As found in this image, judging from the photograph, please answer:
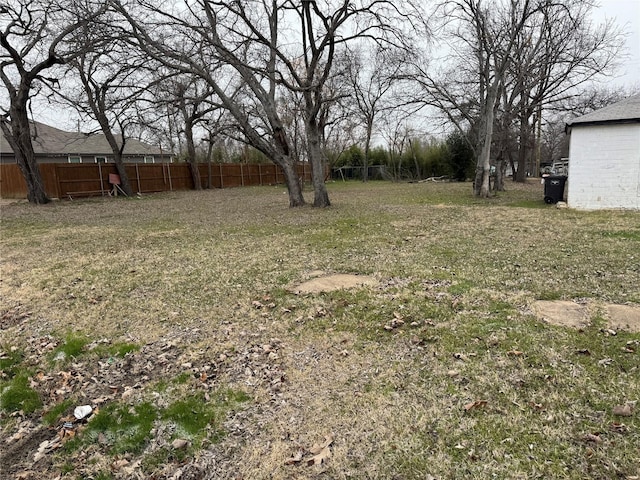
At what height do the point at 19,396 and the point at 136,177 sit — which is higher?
the point at 136,177

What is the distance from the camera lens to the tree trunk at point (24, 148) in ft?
48.1

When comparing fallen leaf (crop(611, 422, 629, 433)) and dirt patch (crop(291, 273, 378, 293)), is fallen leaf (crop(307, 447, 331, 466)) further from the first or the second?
dirt patch (crop(291, 273, 378, 293))

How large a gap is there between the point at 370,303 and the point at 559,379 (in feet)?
5.85

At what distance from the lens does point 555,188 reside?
1215 cm

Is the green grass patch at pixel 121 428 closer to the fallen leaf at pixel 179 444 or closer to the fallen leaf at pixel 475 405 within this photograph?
the fallen leaf at pixel 179 444

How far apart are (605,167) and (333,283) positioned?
367 inches

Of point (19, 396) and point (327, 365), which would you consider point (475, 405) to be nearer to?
point (327, 365)

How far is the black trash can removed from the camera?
12.1 metres

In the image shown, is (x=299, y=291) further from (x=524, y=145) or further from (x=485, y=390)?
(x=524, y=145)

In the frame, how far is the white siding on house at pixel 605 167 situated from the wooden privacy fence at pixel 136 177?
49.4 ft

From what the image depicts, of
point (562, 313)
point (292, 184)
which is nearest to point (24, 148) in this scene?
point (292, 184)

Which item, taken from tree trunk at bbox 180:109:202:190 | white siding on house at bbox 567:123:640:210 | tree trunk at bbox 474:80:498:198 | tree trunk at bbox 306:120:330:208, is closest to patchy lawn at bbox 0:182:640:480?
white siding on house at bbox 567:123:640:210

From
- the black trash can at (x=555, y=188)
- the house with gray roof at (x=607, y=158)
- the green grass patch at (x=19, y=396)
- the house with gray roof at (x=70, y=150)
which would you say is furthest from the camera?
the house with gray roof at (x=70, y=150)

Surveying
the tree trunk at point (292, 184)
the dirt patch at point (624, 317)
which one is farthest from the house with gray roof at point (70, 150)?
the dirt patch at point (624, 317)
